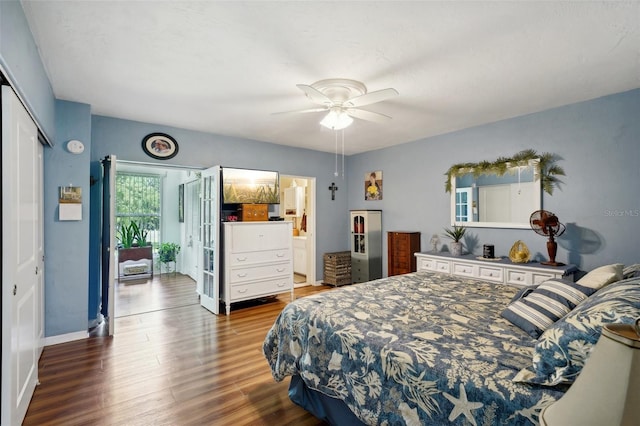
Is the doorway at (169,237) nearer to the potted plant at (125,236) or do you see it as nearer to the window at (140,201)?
the window at (140,201)

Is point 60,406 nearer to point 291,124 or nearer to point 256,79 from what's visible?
point 256,79

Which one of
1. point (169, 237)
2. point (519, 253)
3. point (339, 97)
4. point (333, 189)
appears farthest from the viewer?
point (169, 237)

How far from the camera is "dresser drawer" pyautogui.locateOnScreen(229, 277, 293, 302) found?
4.21 m

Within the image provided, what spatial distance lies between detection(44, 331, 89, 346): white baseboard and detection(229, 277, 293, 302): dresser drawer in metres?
1.61

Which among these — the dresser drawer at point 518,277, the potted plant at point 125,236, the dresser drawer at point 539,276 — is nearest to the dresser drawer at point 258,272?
the dresser drawer at point 518,277

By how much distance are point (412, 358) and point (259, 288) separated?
3312mm

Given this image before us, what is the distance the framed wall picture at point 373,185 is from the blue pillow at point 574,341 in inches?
170

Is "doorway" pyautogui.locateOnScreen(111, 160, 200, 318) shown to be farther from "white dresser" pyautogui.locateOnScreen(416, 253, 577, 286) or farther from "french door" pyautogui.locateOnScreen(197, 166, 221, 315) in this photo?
"white dresser" pyautogui.locateOnScreen(416, 253, 577, 286)

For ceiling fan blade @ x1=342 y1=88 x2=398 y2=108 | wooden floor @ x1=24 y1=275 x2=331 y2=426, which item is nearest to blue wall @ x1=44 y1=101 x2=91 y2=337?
wooden floor @ x1=24 y1=275 x2=331 y2=426

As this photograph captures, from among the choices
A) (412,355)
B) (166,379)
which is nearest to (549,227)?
(412,355)

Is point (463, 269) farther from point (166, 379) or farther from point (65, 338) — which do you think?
point (65, 338)

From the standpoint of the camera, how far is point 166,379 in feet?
8.11

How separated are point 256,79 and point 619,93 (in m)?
3.56

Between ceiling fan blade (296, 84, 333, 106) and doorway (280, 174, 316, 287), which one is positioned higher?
ceiling fan blade (296, 84, 333, 106)
